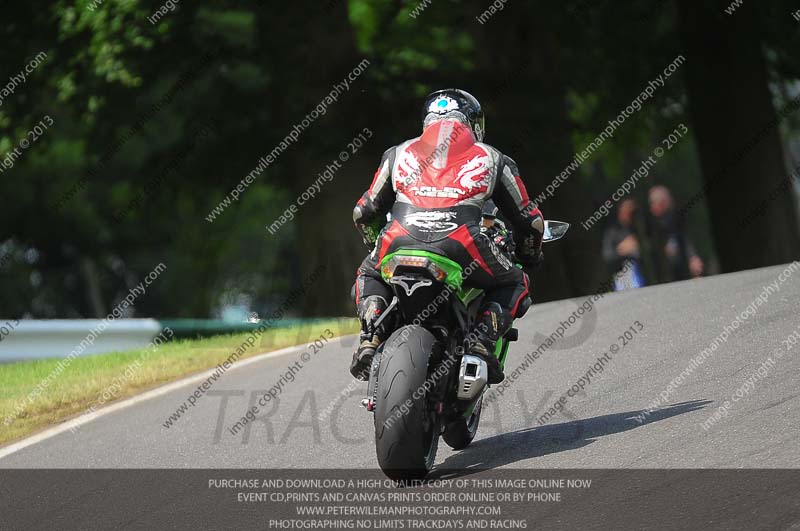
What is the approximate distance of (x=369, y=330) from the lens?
7.23 m

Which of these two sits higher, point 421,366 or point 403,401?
point 421,366

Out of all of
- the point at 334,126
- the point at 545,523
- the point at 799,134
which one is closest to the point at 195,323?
the point at 334,126

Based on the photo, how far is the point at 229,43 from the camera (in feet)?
64.7

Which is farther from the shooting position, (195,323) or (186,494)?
(195,323)

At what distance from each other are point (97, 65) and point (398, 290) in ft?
38.5

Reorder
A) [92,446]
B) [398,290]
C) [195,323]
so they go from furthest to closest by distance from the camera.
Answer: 1. [195,323]
2. [92,446]
3. [398,290]

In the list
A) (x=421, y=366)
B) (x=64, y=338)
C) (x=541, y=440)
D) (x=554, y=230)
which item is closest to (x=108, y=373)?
(x=64, y=338)

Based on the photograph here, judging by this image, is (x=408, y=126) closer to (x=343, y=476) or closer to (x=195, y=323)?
(x=195, y=323)

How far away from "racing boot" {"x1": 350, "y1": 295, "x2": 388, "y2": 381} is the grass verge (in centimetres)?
356

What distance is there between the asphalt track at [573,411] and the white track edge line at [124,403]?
0.34 ft

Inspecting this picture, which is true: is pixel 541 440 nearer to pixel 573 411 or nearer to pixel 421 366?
pixel 573 411

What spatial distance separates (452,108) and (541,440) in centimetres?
193

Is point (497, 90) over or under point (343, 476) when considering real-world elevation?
under

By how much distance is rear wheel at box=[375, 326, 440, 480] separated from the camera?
667cm
